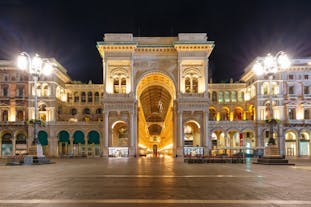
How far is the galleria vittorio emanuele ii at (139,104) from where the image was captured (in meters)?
69.2

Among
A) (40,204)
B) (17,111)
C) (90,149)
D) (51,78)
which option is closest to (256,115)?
(90,149)

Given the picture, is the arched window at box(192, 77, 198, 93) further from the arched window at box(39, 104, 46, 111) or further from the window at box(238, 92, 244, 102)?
the arched window at box(39, 104, 46, 111)

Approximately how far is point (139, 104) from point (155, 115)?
4925 cm

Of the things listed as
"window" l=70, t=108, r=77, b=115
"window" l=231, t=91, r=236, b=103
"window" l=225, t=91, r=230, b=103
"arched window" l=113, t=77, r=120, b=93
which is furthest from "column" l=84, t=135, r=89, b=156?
"window" l=231, t=91, r=236, b=103

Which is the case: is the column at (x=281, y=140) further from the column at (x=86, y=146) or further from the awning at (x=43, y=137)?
the awning at (x=43, y=137)

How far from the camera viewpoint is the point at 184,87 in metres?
69.8

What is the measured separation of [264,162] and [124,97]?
36.7 m

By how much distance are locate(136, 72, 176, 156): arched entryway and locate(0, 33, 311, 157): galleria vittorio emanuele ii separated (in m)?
0.64

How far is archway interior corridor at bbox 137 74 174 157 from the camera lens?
79000 millimetres

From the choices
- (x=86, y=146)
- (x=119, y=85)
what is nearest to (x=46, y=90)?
(x=86, y=146)

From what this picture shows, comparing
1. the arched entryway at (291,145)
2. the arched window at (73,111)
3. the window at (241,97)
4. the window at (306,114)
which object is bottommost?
the arched entryway at (291,145)

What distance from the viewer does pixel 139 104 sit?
79375 mm

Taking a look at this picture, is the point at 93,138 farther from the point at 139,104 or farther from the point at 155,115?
the point at 155,115

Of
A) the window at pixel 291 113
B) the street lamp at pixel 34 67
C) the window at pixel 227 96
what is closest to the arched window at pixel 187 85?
the window at pixel 291 113
